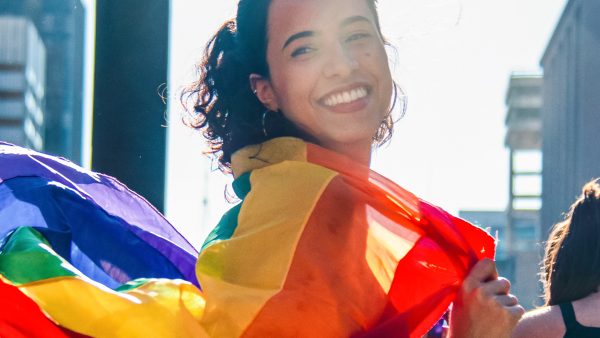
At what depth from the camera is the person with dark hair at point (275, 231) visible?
2.03 metres

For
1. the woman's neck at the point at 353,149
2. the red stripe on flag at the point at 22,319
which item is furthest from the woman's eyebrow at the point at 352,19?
the red stripe on flag at the point at 22,319

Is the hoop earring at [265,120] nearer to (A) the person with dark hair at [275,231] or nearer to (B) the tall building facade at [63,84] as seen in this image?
(A) the person with dark hair at [275,231]

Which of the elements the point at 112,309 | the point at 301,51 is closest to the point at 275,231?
the point at 112,309

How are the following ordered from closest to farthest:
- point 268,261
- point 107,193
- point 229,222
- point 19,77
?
point 268,261 < point 229,222 < point 107,193 < point 19,77

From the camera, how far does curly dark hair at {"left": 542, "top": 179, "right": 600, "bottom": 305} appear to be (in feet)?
13.5

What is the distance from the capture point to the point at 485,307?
7.16 feet

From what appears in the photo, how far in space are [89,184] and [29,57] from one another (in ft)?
264

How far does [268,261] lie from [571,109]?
2688 inches

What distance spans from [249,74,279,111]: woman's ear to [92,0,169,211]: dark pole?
0.21 metres

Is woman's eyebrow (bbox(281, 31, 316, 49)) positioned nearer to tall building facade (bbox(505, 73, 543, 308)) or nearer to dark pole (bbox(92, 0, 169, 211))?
dark pole (bbox(92, 0, 169, 211))

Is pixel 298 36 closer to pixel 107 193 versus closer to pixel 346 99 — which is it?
pixel 346 99

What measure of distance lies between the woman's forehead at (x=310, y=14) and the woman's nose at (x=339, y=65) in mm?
75

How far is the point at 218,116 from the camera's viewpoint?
262 cm

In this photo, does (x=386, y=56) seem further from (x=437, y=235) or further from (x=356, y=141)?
(x=437, y=235)
